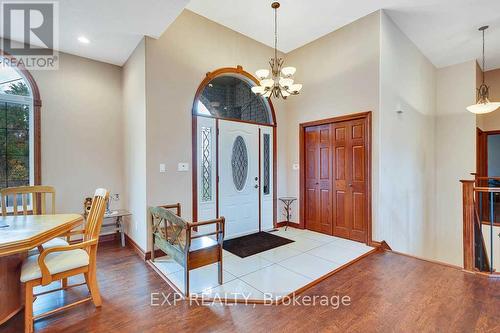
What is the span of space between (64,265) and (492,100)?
9040 millimetres

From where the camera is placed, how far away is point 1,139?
347cm

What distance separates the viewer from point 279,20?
4066mm

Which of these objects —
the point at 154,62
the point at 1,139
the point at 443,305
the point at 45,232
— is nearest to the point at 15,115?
the point at 1,139

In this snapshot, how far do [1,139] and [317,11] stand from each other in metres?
5.07

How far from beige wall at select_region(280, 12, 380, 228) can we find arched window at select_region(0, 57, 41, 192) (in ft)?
13.9

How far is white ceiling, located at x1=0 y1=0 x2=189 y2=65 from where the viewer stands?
266 centimetres

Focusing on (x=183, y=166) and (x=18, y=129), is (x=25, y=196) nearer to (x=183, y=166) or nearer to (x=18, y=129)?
(x=18, y=129)

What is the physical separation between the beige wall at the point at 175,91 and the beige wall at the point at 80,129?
135 centimetres

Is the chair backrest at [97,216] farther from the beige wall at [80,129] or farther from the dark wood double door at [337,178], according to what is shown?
the dark wood double door at [337,178]


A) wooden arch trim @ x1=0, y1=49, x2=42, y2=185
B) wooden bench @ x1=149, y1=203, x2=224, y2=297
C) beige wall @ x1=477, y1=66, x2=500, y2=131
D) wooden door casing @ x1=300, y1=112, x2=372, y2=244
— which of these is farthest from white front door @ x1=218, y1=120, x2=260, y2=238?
beige wall @ x1=477, y1=66, x2=500, y2=131

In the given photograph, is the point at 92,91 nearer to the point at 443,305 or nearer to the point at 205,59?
the point at 205,59

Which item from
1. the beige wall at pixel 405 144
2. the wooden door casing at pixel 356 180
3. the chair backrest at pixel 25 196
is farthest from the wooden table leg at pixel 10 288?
the beige wall at pixel 405 144

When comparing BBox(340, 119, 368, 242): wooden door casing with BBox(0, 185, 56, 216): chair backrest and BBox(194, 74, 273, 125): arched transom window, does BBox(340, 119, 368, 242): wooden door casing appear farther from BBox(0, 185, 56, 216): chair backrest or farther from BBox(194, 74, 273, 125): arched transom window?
BBox(0, 185, 56, 216): chair backrest
